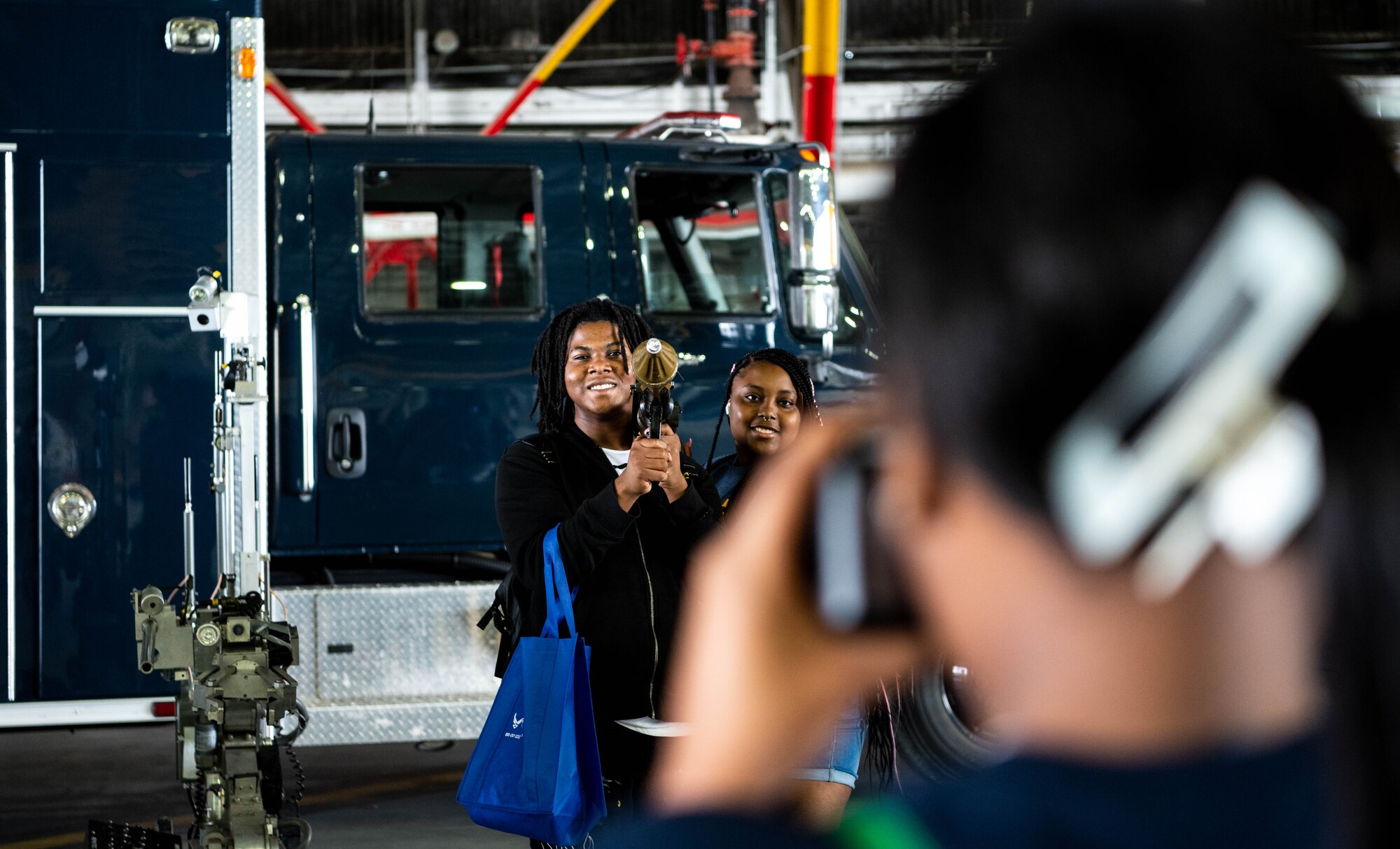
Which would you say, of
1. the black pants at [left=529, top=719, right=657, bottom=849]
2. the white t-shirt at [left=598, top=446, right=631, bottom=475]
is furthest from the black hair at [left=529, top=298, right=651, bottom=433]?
the black pants at [left=529, top=719, right=657, bottom=849]

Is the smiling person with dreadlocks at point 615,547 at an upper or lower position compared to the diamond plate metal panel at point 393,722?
upper

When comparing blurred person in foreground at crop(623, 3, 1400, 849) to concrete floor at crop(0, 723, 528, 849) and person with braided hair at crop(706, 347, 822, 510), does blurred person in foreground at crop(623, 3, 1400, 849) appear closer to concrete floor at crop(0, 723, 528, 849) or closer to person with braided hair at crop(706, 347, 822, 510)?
person with braided hair at crop(706, 347, 822, 510)

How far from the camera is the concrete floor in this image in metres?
5.76

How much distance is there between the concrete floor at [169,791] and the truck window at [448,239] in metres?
1.81

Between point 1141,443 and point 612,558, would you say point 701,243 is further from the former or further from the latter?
point 1141,443

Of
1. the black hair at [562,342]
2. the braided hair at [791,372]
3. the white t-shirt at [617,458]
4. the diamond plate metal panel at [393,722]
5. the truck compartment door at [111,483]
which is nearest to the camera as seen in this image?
the white t-shirt at [617,458]

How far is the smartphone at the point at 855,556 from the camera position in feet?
1.95

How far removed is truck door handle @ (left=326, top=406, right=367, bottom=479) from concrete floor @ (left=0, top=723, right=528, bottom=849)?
1.11 m

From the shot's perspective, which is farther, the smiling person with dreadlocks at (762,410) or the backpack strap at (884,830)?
the smiling person with dreadlocks at (762,410)

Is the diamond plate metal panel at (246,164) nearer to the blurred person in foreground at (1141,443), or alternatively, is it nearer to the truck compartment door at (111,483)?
the truck compartment door at (111,483)

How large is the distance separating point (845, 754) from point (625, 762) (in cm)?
47

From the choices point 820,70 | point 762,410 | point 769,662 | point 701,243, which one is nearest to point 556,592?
point 762,410

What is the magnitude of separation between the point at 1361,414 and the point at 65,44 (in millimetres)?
5402

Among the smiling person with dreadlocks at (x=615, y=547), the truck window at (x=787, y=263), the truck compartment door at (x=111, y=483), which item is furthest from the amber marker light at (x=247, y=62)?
the smiling person with dreadlocks at (x=615, y=547)
